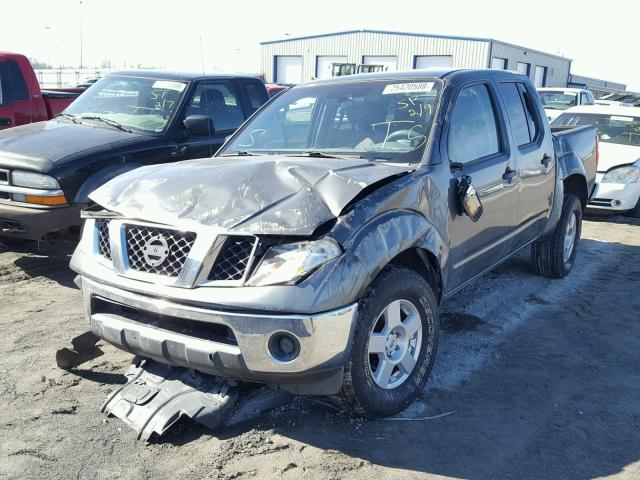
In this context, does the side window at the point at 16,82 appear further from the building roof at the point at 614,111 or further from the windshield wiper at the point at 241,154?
the building roof at the point at 614,111

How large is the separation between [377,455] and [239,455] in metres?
0.68

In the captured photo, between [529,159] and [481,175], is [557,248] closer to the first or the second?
[529,159]

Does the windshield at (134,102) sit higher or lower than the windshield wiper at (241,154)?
higher

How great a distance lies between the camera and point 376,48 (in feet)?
127

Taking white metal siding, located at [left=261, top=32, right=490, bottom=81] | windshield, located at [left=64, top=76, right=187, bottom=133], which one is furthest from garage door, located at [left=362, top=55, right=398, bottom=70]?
windshield, located at [left=64, top=76, right=187, bottom=133]

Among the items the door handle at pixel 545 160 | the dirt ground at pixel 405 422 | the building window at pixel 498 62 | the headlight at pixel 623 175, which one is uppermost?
the building window at pixel 498 62

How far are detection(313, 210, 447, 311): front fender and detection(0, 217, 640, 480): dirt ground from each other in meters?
0.84

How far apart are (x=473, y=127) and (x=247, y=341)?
2351mm

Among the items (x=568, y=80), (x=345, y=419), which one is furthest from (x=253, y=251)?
(x=568, y=80)

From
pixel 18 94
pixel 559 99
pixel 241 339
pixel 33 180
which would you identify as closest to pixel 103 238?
→ pixel 241 339

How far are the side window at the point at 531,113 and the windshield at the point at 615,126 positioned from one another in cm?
551

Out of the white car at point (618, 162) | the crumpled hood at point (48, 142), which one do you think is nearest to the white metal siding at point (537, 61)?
the white car at point (618, 162)

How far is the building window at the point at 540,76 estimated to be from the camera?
141ft

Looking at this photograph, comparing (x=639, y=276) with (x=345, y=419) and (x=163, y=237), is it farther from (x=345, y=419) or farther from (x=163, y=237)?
(x=163, y=237)
